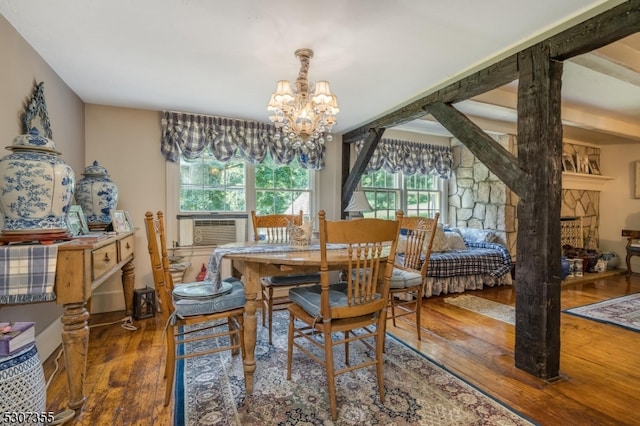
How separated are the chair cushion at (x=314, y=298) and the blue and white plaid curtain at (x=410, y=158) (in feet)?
9.34

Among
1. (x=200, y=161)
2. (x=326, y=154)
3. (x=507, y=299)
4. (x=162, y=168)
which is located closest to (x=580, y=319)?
(x=507, y=299)

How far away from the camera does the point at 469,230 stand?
493cm

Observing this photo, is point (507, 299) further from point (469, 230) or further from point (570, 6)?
point (570, 6)

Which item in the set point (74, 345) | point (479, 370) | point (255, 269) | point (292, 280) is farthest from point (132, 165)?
point (479, 370)

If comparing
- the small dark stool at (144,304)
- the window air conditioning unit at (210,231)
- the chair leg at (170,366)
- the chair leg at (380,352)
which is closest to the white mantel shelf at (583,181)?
the chair leg at (380,352)

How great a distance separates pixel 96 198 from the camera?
2650 mm

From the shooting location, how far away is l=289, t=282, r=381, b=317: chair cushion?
176 cm

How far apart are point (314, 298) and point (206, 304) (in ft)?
2.06

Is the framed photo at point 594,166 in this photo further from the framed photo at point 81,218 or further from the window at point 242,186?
the framed photo at point 81,218

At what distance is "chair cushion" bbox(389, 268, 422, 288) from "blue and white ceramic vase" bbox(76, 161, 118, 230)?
2.50m

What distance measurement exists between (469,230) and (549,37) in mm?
3425

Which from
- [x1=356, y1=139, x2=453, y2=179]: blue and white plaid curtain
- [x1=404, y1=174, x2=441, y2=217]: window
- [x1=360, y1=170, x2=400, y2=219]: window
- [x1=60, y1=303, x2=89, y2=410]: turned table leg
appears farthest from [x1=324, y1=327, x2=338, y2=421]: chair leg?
[x1=404, y1=174, x2=441, y2=217]: window

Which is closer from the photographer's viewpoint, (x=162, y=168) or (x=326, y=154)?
(x=162, y=168)

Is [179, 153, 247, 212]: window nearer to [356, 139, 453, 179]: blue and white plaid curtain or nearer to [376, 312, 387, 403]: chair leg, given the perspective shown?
[356, 139, 453, 179]: blue and white plaid curtain
